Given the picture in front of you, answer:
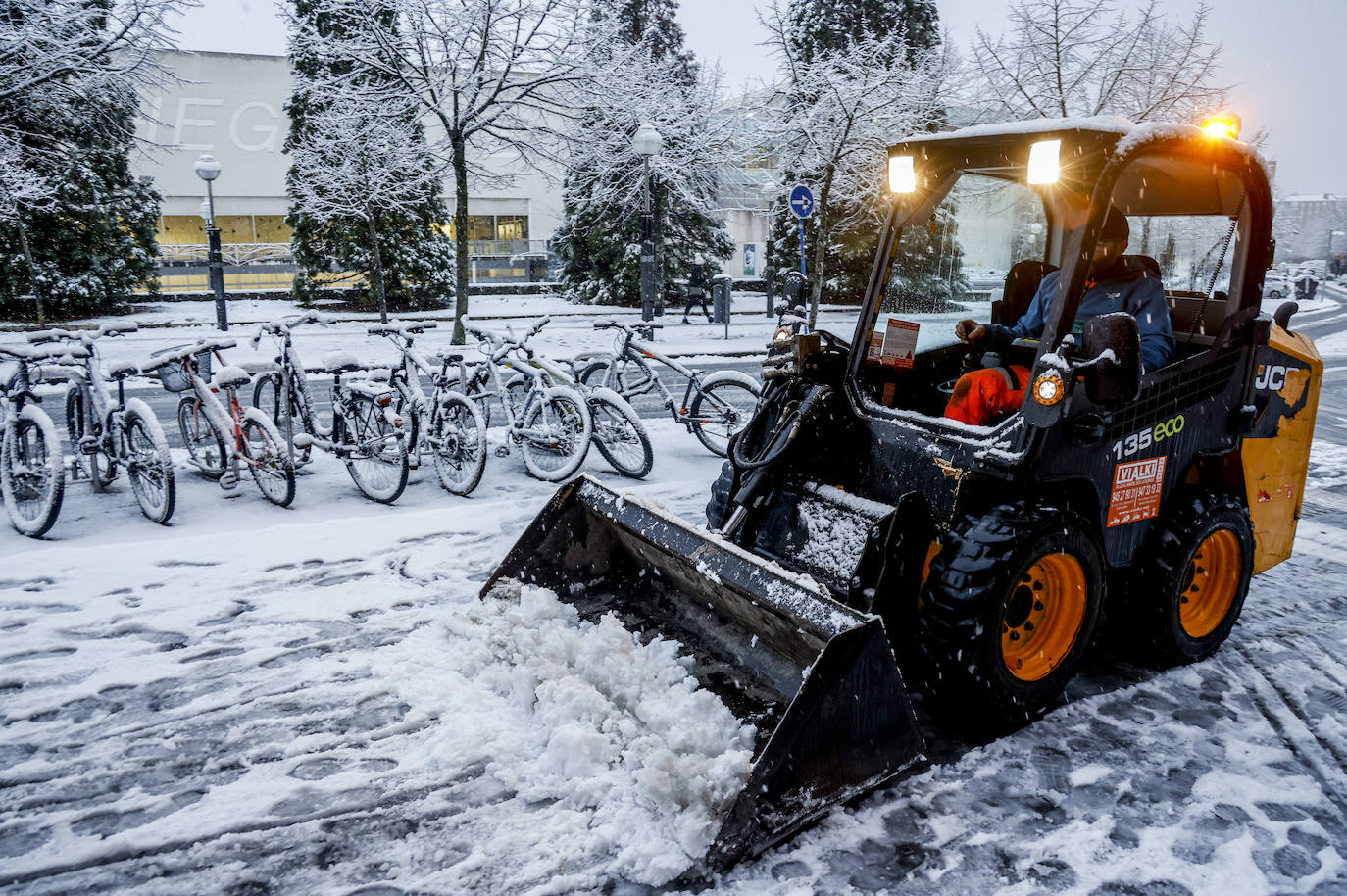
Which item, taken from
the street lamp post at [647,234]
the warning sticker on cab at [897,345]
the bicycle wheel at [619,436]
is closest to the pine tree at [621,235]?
the street lamp post at [647,234]

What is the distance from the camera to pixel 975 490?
3.33 metres

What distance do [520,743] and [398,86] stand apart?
50.3 feet

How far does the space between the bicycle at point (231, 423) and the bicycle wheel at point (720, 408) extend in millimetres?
3332

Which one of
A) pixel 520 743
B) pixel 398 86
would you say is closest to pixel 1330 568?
pixel 520 743

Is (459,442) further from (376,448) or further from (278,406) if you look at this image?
(278,406)

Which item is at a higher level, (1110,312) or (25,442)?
(1110,312)

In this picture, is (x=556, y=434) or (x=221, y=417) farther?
(x=556, y=434)

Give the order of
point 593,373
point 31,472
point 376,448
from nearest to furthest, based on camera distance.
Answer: point 31,472 < point 376,448 < point 593,373

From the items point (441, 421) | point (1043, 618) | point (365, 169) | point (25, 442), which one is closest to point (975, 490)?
point (1043, 618)

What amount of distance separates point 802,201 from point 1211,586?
10964 millimetres

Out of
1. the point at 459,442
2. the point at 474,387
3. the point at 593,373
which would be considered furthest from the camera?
the point at 593,373

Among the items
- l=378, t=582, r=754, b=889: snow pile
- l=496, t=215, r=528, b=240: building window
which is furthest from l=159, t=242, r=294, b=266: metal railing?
l=378, t=582, r=754, b=889: snow pile

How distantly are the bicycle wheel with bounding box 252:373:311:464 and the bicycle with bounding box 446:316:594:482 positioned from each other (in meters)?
1.09

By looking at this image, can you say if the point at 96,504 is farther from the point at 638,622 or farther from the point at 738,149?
the point at 738,149
